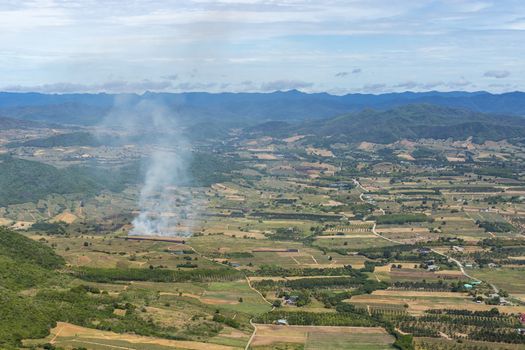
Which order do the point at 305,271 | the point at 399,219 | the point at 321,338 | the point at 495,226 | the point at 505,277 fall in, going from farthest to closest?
1. the point at 399,219
2. the point at 495,226
3. the point at 305,271
4. the point at 505,277
5. the point at 321,338

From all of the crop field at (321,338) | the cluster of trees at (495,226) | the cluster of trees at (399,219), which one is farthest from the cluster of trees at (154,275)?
the cluster of trees at (495,226)

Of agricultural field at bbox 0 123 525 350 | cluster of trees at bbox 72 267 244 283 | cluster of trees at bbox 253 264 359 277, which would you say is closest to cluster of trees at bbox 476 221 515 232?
agricultural field at bbox 0 123 525 350

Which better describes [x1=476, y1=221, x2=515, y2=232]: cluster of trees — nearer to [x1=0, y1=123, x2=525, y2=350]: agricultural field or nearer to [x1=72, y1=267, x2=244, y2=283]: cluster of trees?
[x1=0, y1=123, x2=525, y2=350]: agricultural field

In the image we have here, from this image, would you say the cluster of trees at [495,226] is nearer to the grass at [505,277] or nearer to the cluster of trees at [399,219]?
the cluster of trees at [399,219]

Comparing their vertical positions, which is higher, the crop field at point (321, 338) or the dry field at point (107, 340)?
the dry field at point (107, 340)

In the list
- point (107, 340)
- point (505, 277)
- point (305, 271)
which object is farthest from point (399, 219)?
point (107, 340)

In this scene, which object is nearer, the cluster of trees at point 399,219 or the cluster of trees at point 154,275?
the cluster of trees at point 154,275

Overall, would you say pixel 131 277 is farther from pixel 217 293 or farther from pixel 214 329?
pixel 214 329

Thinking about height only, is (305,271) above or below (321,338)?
below

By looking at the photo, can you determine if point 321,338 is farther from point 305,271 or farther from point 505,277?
point 505,277

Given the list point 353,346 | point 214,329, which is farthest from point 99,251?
point 353,346

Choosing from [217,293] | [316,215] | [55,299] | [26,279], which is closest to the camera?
[55,299]
